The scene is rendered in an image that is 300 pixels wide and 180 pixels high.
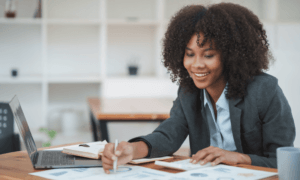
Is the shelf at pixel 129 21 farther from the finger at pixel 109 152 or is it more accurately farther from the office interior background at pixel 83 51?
the finger at pixel 109 152

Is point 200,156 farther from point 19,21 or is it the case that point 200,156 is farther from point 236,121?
point 19,21

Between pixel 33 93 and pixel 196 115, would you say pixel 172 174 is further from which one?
pixel 33 93

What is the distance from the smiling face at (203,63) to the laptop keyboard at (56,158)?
1.75ft

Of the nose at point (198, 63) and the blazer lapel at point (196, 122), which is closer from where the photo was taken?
the nose at point (198, 63)

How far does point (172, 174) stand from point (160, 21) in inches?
112

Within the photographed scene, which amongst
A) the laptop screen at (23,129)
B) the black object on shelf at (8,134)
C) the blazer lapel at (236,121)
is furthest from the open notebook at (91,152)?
the black object on shelf at (8,134)

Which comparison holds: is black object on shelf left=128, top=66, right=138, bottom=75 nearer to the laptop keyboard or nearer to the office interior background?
the office interior background

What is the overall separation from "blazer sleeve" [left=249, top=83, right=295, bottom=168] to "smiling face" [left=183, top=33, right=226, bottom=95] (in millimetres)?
182

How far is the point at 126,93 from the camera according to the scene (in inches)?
140

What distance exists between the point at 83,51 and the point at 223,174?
3270 millimetres

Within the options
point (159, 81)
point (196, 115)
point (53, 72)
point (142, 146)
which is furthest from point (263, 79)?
point (53, 72)

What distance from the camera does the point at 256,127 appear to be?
121 centimetres

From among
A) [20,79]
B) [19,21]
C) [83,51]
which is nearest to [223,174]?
[20,79]

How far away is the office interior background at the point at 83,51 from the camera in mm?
3508
